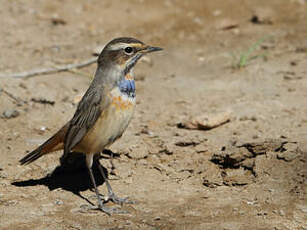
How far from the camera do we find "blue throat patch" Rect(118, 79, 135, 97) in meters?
6.00

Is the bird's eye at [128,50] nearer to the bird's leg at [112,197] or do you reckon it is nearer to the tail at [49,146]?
the tail at [49,146]

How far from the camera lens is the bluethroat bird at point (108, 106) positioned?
594 cm

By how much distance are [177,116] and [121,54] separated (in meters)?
2.25

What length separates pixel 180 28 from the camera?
11.9 metres

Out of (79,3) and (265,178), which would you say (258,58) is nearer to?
(265,178)

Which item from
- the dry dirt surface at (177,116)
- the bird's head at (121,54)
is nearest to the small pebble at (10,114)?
the dry dirt surface at (177,116)

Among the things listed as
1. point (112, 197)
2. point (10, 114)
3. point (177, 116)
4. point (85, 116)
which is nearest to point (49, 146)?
point (85, 116)

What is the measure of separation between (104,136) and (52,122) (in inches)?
84.2

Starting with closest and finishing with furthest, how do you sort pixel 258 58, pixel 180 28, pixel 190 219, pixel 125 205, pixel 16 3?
pixel 190 219, pixel 125 205, pixel 258 58, pixel 180 28, pixel 16 3

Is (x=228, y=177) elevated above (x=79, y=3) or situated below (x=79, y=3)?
below

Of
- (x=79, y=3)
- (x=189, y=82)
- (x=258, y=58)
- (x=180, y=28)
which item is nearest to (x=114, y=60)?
(x=189, y=82)

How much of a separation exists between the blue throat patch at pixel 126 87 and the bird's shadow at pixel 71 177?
3.62 ft

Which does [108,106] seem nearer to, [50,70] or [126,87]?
[126,87]

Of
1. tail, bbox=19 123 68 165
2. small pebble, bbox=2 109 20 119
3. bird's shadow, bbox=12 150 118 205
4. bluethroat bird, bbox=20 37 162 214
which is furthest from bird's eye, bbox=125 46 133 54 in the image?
small pebble, bbox=2 109 20 119
